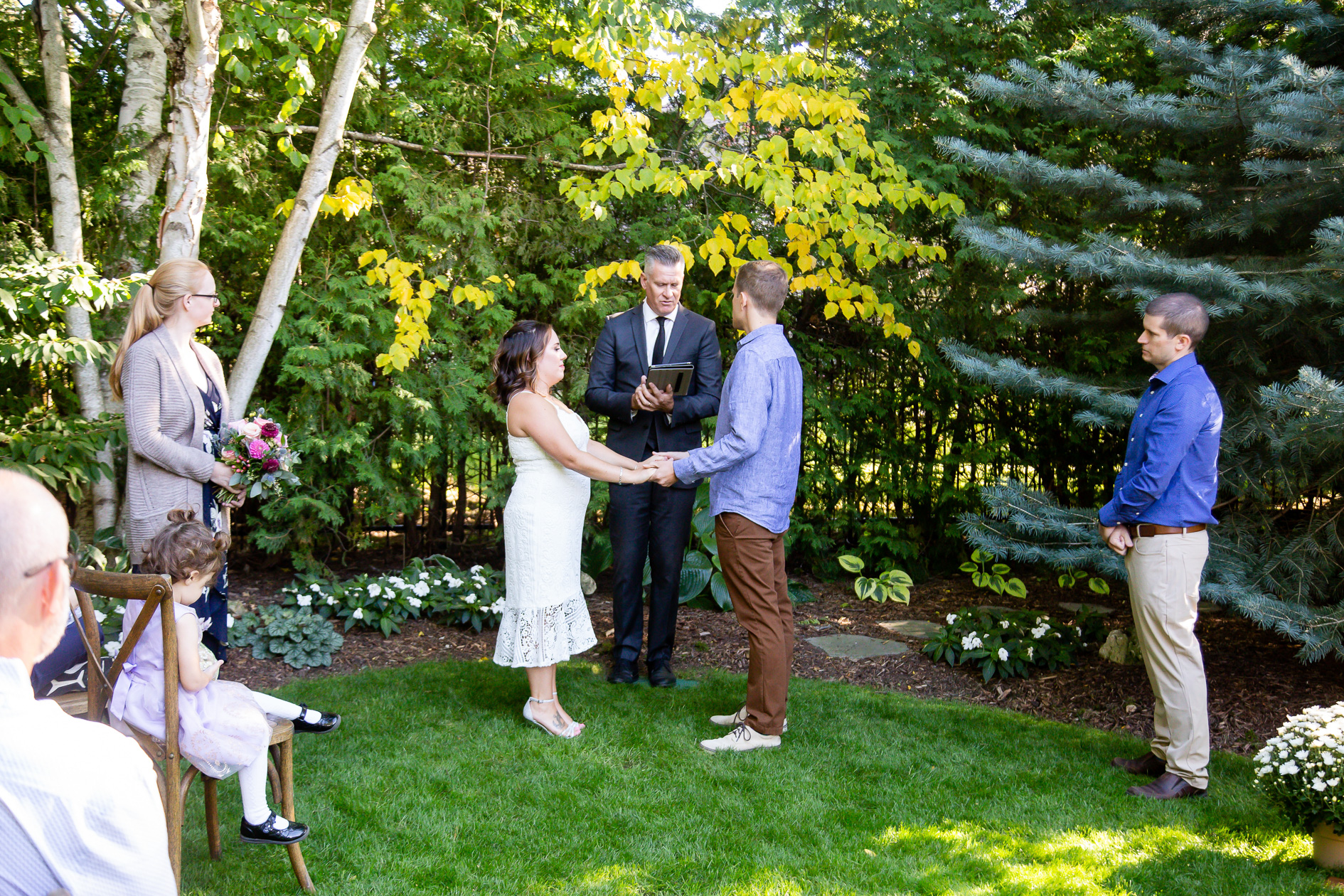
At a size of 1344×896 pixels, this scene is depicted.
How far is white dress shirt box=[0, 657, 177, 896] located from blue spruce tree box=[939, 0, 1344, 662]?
3975mm

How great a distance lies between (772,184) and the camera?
197 inches

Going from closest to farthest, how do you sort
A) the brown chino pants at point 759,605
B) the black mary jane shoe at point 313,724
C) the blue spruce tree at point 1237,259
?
the black mary jane shoe at point 313,724
the brown chino pants at point 759,605
the blue spruce tree at point 1237,259

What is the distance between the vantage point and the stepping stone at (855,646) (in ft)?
17.8

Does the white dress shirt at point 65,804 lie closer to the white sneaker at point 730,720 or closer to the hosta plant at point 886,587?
the white sneaker at point 730,720

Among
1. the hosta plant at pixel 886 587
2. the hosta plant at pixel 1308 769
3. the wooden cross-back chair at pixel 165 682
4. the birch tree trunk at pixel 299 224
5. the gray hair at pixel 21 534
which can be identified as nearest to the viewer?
the gray hair at pixel 21 534

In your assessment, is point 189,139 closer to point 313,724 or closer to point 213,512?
point 213,512

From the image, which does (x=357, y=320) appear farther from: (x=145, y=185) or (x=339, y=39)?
(x=339, y=39)

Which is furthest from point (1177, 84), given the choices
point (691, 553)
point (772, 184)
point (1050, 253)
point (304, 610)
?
point (304, 610)

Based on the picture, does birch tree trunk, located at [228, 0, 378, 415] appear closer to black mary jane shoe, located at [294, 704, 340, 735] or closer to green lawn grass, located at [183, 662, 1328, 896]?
green lawn grass, located at [183, 662, 1328, 896]

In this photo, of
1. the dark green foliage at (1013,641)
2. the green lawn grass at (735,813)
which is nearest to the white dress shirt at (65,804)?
the green lawn grass at (735,813)

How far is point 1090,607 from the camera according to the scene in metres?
6.12

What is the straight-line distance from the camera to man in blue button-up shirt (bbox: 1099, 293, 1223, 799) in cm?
341

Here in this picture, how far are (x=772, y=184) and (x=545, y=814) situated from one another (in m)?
3.29

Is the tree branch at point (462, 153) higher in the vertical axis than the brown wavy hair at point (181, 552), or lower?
higher
